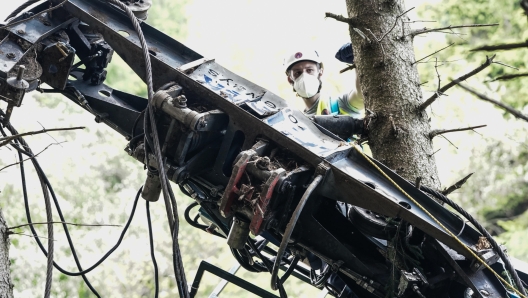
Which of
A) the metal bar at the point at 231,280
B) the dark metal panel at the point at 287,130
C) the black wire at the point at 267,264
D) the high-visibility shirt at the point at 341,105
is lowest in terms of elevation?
the metal bar at the point at 231,280

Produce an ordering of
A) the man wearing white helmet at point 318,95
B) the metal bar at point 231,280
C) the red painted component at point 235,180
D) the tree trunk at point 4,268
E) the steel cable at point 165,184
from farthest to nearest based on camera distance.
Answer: the man wearing white helmet at point 318,95
the metal bar at point 231,280
the steel cable at point 165,184
the red painted component at point 235,180
the tree trunk at point 4,268

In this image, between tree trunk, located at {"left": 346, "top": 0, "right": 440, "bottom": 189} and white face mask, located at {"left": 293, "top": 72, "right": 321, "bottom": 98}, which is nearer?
tree trunk, located at {"left": 346, "top": 0, "right": 440, "bottom": 189}

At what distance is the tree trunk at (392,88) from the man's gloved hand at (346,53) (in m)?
0.42

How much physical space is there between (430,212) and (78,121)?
10597 mm

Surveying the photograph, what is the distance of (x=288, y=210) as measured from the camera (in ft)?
8.75

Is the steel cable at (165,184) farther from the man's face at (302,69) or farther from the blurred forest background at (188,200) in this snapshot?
the blurred forest background at (188,200)

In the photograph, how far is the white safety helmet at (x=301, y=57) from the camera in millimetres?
4562

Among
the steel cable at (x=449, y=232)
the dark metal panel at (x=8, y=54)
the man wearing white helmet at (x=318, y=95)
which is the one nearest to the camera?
the steel cable at (x=449, y=232)

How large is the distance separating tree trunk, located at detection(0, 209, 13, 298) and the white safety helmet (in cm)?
265

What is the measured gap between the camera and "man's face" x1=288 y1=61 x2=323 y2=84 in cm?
459

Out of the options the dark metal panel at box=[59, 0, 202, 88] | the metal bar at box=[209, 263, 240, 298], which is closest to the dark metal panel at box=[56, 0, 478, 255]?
the dark metal panel at box=[59, 0, 202, 88]

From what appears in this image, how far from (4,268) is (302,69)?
2834 millimetres

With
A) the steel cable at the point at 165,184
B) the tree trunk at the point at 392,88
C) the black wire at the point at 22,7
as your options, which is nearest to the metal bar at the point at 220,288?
the steel cable at the point at 165,184

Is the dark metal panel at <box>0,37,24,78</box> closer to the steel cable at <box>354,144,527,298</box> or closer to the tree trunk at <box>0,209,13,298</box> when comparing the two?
the tree trunk at <box>0,209,13,298</box>
